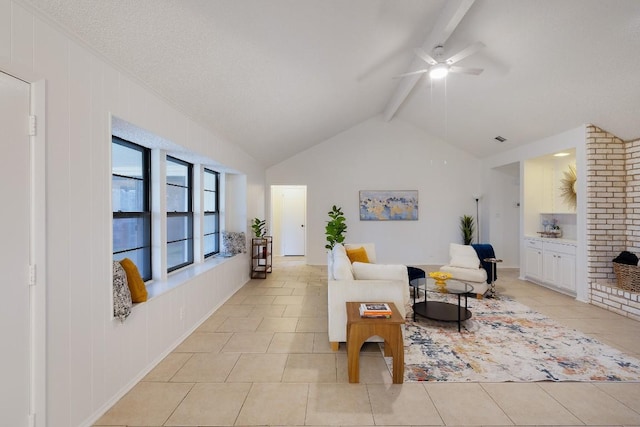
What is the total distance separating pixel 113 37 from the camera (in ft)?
6.24

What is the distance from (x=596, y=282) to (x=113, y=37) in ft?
20.9

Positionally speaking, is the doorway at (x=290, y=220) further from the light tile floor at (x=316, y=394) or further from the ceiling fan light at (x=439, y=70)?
the ceiling fan light at (x=439, y=70)

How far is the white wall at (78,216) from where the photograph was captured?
5.32 feet

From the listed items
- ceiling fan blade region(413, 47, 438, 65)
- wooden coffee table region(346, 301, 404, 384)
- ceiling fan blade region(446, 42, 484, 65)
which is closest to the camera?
wooden coffee table region(346, 301, 404, 384)

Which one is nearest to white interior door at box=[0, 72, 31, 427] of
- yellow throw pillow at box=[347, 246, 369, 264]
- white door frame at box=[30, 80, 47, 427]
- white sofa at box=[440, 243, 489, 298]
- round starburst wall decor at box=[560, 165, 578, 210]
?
white door frame at box=[30, 80, 47, 427]

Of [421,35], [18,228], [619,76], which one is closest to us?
[18,228]

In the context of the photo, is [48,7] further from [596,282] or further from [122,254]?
[596,282]

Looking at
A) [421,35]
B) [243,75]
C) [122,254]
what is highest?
[421,35]

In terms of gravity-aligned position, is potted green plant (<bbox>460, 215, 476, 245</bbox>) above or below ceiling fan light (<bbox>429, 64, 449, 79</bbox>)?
below

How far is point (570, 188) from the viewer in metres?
5.57

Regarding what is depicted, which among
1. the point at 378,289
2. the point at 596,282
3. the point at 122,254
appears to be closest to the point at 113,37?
the point at 122,254

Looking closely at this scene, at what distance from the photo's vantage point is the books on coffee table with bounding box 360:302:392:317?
8.30ft

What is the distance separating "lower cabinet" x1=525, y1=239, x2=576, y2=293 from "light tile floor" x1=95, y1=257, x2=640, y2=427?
162cm

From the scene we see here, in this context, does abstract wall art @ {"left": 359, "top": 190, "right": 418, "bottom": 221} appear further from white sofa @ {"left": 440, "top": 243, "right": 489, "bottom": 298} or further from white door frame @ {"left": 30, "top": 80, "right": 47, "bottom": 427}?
white door frame @ {"left": 30, "top": 80, "right": 47, "bottom": 427}
